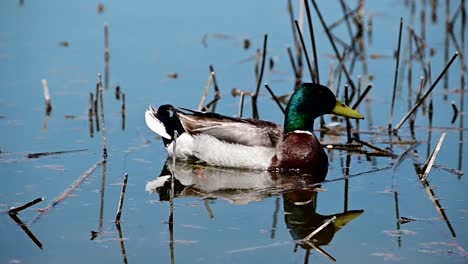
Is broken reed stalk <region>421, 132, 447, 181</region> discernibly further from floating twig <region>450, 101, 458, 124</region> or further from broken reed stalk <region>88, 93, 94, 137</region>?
broken reed stalk <region>88, 93, 94, 137</region>

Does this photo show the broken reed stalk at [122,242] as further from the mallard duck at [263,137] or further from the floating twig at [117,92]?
the floating twig at [117,92]

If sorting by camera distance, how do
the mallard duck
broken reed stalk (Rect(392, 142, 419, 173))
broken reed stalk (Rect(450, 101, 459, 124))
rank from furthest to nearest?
broken reed stalk (Rect(450, 101, 459, 124))
the mallard duck
broken reed stalk (Rect(392, 142, 419, 173))

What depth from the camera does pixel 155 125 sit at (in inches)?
386

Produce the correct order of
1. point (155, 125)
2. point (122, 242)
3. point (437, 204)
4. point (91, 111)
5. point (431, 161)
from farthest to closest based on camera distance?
point (91, 111)
point (155, 125)
point (431, 161)
point (437, 204)
point (122, 242)

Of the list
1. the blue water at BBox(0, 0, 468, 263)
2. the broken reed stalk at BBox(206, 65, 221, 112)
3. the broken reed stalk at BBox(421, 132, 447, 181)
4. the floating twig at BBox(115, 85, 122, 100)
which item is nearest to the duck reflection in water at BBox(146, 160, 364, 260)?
the blue water at BBox(0, 0, 468, 263)

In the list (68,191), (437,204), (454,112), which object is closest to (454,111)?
(454,112)

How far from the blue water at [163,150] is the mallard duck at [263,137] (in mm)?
208

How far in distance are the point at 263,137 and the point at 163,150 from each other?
106cm

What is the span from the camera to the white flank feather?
972cm

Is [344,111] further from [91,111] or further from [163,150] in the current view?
[91,111]

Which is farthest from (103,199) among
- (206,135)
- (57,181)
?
(206,135)

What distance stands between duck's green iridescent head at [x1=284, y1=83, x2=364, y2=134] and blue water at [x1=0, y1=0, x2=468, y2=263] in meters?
0.45

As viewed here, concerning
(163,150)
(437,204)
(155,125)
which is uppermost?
(155,125)

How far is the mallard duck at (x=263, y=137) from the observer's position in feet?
30.8
